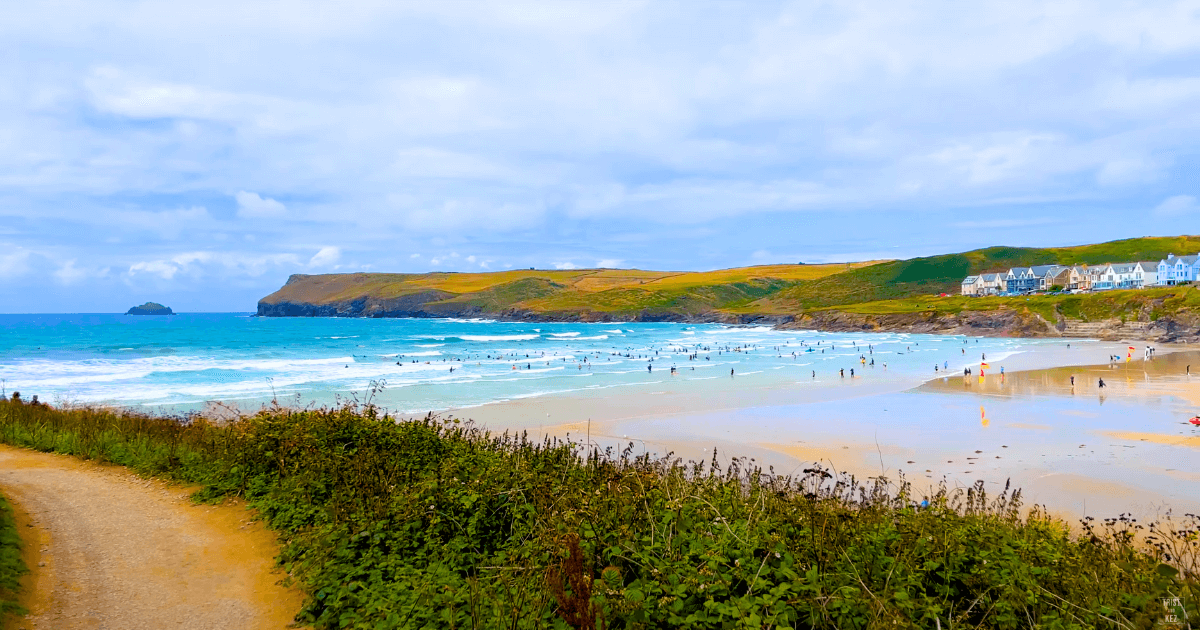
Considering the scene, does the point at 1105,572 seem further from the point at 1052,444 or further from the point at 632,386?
the point at 632,386

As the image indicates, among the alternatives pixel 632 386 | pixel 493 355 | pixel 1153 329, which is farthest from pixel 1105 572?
pixel 1153 329

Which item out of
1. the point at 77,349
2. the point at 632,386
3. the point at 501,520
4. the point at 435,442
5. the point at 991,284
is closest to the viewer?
the point at 501,520

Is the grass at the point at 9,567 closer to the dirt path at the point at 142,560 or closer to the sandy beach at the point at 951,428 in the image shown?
the dirt path at the point at 142,560

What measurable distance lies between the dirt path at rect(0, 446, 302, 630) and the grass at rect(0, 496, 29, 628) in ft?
0.48

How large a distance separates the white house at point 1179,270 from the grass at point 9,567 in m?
138

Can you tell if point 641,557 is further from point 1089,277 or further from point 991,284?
point 991,284

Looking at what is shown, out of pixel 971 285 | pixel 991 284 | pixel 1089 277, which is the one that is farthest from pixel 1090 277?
pixel 971 285

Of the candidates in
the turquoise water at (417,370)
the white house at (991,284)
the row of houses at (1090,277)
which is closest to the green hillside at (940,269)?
the white house at (991,284)

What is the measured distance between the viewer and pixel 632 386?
39.7 meters

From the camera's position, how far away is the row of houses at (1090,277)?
106188mm

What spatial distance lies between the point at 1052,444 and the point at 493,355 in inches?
2071

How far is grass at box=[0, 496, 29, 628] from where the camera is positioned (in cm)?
582

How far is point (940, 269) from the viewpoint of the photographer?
159m

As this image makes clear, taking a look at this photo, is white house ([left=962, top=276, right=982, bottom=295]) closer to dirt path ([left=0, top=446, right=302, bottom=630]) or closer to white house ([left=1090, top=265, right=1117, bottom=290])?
white house ([left=1090, top=265, right=1117, bottom=290])
